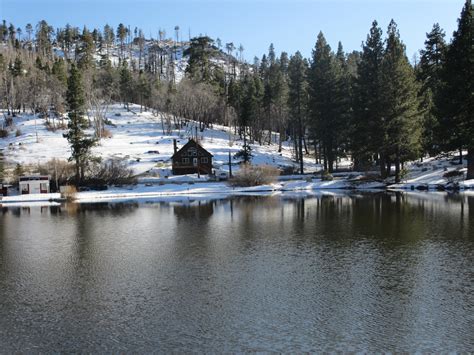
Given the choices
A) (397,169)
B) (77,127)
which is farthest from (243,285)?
(77,127)

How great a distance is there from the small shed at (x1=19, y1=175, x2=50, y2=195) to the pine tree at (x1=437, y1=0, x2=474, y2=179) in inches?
1988

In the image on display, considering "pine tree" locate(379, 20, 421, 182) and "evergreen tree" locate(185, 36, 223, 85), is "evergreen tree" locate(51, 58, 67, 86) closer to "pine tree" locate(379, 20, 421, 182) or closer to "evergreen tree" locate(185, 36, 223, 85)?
"evergreen tree" locate(185, 36, 223, 85)

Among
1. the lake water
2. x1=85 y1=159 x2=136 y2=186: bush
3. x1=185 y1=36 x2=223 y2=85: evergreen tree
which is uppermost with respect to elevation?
x1=185 y1=36 x2=223 y2=85: evergreen tree

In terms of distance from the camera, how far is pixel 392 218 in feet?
114

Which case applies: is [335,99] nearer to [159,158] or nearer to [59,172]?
[159,158]

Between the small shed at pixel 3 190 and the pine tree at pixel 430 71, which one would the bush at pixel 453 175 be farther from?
the small shed at pixel 3 190

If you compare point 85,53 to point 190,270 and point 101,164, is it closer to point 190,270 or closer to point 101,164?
point 101,164

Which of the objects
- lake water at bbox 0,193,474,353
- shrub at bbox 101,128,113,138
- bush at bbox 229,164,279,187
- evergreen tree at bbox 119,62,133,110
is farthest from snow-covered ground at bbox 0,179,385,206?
evergreen tree at bbox 119,62,133,110

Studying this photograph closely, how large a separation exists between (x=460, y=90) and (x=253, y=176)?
89.8 feet

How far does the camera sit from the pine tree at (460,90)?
172 ft

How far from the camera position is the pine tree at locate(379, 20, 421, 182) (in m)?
57.7

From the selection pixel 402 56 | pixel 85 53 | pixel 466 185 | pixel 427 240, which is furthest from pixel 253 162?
pixel 85 53

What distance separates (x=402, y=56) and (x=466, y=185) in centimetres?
1762

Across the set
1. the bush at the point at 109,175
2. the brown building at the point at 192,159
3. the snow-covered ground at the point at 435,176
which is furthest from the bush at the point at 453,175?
the bush at the point at 109,175
